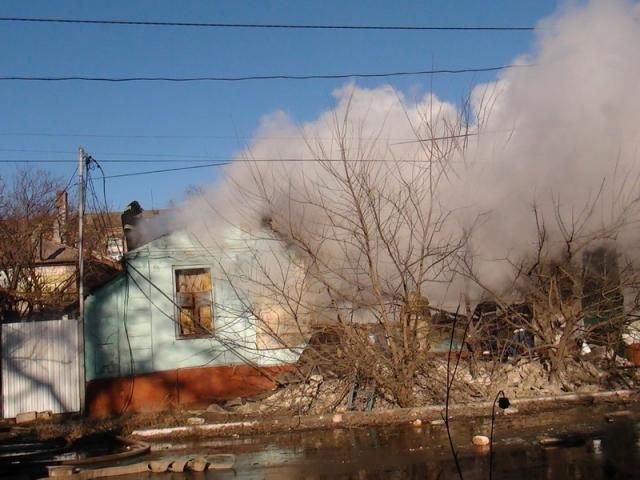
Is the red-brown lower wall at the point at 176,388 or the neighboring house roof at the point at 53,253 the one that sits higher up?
the neighboring house roof at the point at 53,253

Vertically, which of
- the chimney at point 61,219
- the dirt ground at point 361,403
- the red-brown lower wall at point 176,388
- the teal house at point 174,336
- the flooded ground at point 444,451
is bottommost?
the flooded ground at point 444,451

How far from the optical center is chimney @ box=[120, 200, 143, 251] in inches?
620

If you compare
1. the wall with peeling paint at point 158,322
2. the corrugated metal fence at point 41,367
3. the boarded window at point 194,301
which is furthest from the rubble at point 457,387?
the corrugated metal fence at point 41,367

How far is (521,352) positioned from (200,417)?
19.1 feet

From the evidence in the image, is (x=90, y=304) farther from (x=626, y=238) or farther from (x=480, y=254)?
(x=626, y=238)

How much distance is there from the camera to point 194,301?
14.9 meters

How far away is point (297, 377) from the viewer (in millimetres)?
13281

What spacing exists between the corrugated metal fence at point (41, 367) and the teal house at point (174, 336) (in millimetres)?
354

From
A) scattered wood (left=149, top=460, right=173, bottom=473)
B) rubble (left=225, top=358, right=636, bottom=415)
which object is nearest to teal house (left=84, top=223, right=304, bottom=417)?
rubble (left=225, top=358, right=636, bottom=415)

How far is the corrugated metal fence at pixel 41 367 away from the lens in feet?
45.7

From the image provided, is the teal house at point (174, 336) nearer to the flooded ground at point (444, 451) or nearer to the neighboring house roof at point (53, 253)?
the flooded ground at point (444, 451)

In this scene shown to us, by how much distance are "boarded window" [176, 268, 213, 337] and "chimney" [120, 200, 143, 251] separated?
4.94 ft


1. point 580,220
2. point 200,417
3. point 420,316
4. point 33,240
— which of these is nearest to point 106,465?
point 200,417

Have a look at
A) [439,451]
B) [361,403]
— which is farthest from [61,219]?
[439,451]
